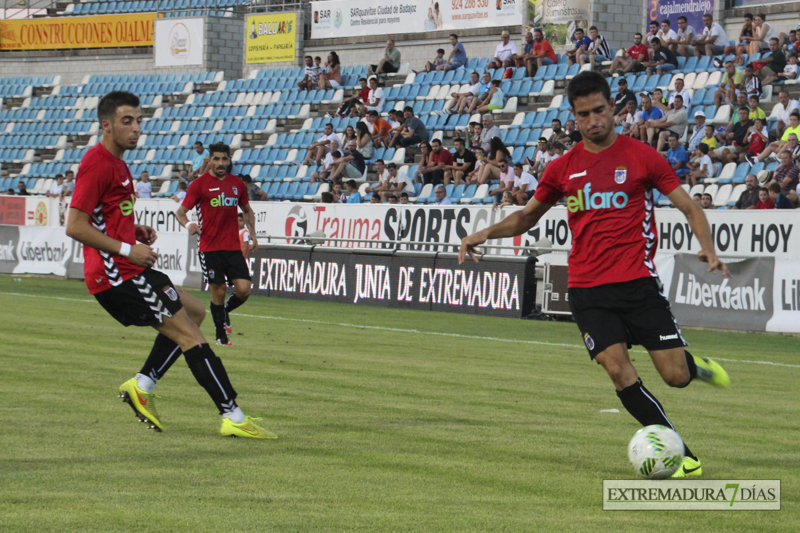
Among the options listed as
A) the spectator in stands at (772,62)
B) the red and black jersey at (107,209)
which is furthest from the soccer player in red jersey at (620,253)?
the spectator in stands at (772,62)

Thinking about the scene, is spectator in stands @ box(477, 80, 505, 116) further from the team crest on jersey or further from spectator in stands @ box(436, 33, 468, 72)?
the team crest on jersey

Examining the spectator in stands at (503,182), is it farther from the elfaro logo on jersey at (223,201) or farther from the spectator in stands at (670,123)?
the elfaro logo on jersey at (223,201)

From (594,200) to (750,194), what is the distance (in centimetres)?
1452

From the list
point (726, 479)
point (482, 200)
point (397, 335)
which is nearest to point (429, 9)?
point (482, 200)

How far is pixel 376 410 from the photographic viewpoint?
9180 mm

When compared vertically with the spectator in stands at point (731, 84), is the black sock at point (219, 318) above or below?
below

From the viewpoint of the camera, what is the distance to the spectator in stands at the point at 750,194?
65.5 ft

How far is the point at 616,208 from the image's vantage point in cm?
646

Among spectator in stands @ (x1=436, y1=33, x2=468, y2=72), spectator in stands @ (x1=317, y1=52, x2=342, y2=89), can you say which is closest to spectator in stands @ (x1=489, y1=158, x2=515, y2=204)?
spectator in stands @ (x1=436, y1=33, x2=468, y2=72)

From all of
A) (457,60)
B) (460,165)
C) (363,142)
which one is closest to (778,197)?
(460,165)

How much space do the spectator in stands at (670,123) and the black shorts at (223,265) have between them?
11.4m

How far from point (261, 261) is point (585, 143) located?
1969 cm

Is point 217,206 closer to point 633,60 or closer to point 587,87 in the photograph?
point 587,87

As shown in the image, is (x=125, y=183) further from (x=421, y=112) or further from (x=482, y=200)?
(x=421, y=112)
